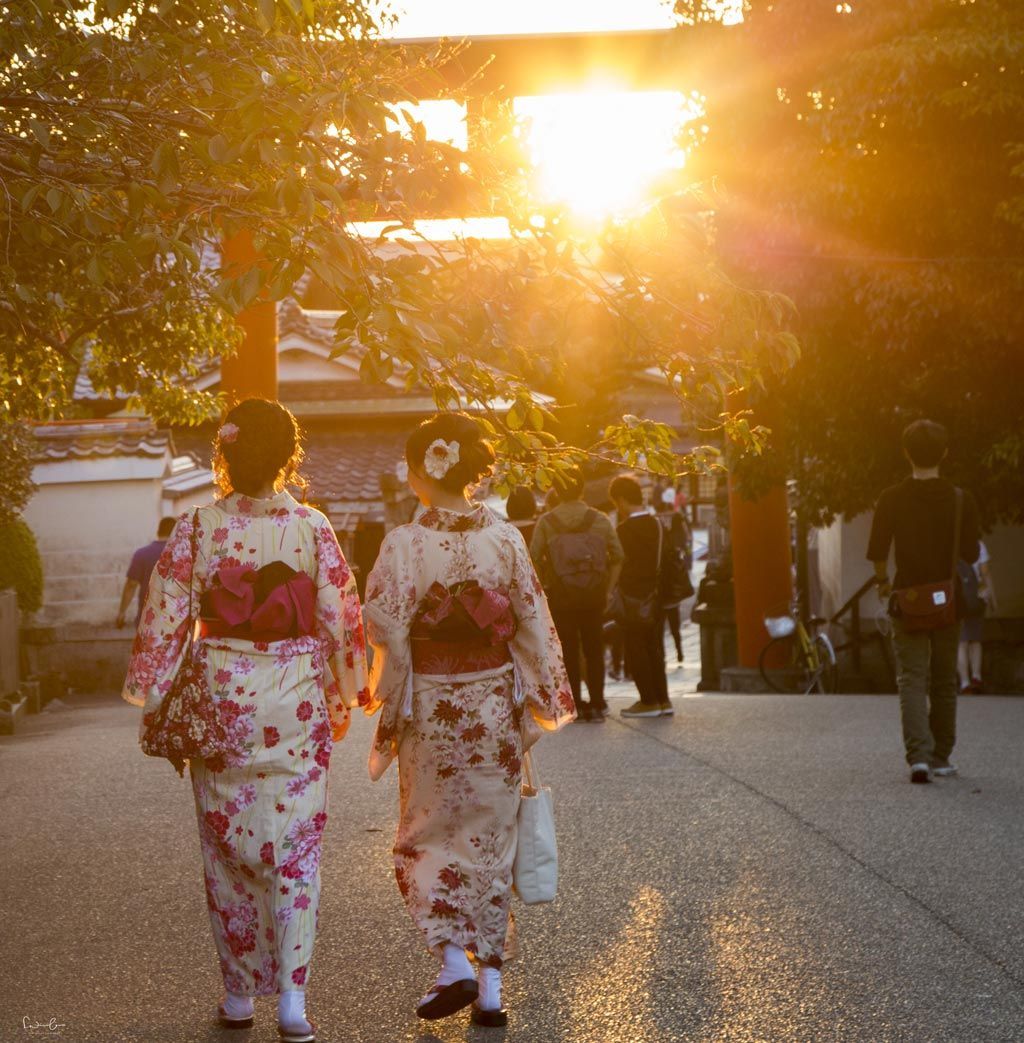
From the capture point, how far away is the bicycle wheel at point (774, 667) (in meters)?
16.3

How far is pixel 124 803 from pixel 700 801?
9.68 ft

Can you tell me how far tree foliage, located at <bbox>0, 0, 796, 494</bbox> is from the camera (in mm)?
4332

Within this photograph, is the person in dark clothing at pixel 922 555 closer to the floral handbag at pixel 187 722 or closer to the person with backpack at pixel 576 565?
the person with backpack at pixel 576 565

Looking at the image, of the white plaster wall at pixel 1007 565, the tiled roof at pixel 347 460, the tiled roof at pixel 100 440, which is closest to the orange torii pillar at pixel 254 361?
the tiled roof at pixel 100 440

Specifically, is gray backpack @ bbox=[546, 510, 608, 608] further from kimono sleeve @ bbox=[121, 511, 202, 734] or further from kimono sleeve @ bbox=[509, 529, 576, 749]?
kimono sleeve @ bbox=[121, 511, 202, 734]

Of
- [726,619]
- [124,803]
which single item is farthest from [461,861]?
[726,619]

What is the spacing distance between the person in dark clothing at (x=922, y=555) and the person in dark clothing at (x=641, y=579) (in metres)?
2.97

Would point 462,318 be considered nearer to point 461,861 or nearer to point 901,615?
point 461,861

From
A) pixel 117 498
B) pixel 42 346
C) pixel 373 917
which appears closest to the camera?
pixel 373 917

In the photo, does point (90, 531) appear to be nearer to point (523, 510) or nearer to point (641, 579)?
point (523, 510)

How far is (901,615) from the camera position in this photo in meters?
8.11

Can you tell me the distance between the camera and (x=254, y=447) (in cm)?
446

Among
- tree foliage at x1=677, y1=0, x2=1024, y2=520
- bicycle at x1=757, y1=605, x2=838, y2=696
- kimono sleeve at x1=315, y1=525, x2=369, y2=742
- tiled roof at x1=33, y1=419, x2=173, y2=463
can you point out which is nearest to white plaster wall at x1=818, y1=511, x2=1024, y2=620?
bicycle at x1=757, y1=605, x2=838, y2=696

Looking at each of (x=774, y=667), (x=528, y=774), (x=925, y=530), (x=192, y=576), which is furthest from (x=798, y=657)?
(x=192, y=576)
